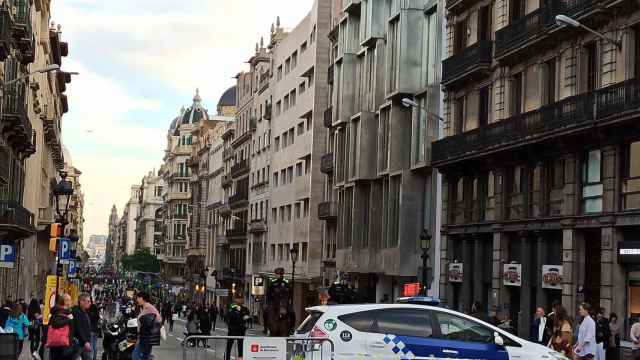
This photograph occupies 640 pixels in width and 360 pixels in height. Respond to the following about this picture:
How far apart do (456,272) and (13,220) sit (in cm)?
1789

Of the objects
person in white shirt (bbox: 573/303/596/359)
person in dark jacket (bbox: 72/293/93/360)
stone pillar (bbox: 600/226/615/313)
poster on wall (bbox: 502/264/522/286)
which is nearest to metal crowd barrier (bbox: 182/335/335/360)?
person in dark jacket (bbox: 72/293/93/360)

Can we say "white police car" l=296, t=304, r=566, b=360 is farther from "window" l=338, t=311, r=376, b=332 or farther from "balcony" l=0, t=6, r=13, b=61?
"balcony" l=0, t=6, r=13, b=61

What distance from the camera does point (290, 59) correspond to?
277ft

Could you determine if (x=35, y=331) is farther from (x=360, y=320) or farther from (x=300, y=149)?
(x=300, y=149)

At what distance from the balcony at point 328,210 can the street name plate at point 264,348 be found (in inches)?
1848

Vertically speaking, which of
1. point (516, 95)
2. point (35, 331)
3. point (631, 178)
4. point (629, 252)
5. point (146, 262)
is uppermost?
point (516, 95)

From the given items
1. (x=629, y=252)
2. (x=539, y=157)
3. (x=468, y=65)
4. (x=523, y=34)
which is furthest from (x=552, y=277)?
(x=468, y=65)

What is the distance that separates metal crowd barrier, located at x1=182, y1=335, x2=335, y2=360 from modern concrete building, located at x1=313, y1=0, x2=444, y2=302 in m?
24.1

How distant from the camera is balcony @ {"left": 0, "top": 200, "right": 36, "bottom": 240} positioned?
45344 mm

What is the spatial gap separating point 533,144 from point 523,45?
3.72 m

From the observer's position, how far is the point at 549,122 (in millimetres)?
35219

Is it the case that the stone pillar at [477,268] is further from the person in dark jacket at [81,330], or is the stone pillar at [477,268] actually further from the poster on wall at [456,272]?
the person in dark jacket at [81,330]

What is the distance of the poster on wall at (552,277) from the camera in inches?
1378

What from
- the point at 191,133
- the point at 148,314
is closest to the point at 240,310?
the point at 148,314
